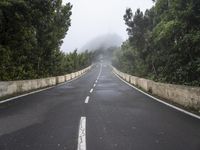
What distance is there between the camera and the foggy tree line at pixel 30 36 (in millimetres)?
20531

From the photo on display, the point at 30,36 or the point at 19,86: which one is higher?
the point at 30,36

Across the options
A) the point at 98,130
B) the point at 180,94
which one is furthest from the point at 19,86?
the point at 98,130

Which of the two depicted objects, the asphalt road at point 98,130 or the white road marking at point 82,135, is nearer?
the white road marking at point 82,135

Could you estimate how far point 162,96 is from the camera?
1551 cm

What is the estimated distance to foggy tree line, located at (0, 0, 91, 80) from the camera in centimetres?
2053

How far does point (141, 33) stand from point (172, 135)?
115ft

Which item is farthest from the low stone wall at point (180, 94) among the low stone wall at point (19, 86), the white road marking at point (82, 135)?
the low stone wall at point (19, 86)

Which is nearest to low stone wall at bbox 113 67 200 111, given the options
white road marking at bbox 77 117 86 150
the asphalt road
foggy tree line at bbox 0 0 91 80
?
the asphalt road

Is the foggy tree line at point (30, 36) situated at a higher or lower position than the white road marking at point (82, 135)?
higher

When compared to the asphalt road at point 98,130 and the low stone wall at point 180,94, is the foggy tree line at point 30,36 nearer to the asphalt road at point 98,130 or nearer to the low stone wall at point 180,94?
the low stone wall at point 180,94

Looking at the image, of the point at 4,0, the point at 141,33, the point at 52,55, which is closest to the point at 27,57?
the point at 52,55

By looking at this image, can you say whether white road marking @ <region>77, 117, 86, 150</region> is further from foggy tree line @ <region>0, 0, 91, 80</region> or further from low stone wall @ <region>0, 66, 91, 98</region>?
foggy tree line @ <region>0, 0, 91, 80</region>

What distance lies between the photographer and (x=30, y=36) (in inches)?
1074

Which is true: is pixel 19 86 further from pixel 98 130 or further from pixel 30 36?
pixel 98 130
